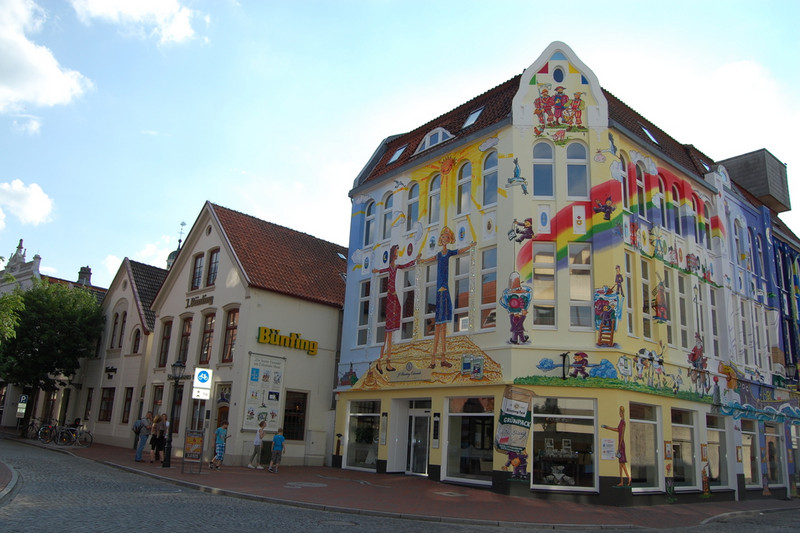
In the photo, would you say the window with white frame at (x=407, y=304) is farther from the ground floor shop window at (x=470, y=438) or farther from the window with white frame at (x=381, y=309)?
the ground floor shop window at (x=470, y=438)

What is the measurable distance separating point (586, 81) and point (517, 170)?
3627 millimetres

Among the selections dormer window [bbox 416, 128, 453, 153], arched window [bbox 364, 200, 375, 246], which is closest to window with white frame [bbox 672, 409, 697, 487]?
dormer window [bbox 416, 128, 453, 153]

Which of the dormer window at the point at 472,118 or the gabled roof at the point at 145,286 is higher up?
the dormer window at the point at 472,118

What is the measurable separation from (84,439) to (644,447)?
83.8 feet

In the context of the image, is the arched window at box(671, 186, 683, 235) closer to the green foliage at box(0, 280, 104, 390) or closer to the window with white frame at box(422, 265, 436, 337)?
the window with white frame at box(422, 265, 436, 337)

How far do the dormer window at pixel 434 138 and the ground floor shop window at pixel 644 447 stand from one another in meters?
11.3

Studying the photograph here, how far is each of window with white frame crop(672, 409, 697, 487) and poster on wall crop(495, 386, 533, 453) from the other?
204 inches

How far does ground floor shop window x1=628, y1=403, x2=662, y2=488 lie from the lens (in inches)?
687

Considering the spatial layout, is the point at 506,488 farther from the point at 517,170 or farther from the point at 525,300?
the point at 517,170

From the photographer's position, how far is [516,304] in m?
18.2

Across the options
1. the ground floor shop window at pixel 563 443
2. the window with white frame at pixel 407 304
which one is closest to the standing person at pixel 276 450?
the window with white frame at pixel 407 304

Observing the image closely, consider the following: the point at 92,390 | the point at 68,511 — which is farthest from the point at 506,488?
the point at 92,390

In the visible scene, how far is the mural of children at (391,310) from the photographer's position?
22.3m

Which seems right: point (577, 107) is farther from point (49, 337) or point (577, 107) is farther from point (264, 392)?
point (49, 337)
